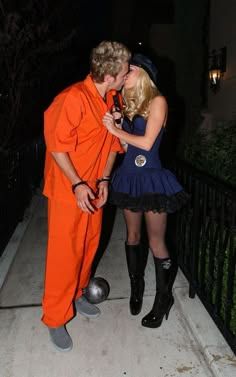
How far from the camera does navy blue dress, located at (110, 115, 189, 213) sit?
262cm

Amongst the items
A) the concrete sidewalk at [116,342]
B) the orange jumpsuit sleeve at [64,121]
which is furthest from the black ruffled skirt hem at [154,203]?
the concrete sidewalk at [116,342]

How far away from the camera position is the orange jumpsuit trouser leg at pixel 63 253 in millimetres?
2529

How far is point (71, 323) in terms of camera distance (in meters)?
3.03

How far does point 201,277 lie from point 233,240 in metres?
0.79

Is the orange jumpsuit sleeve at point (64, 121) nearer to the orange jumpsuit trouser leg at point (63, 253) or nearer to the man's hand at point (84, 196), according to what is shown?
the man's hand at point (84, 196)

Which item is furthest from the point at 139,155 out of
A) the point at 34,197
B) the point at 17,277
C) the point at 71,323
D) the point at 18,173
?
the point at 34,197

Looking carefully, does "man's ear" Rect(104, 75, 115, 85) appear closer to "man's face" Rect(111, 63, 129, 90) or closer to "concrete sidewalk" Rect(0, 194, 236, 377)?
"man's face" Rect(111, 63, 129, 90)

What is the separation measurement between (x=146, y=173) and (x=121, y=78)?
68 cm

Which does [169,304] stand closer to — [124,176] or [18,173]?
[124,176]

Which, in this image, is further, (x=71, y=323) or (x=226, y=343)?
(x=71, y=323)

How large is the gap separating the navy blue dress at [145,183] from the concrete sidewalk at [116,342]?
3.35 ft

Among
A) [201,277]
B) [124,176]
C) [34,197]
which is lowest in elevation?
[34,197]

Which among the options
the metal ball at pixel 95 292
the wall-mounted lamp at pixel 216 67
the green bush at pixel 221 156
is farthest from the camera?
the wall-mounted lamp at pixel 216 67

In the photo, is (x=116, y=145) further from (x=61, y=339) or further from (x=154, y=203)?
(x=61, y=339)
